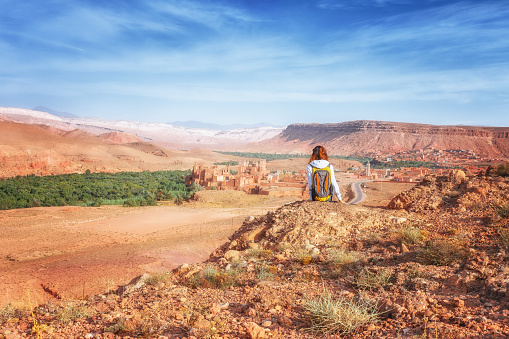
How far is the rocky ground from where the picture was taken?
309cm

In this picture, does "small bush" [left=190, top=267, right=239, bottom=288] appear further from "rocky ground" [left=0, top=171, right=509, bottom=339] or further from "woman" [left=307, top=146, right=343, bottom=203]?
"woman" [left=307, top=146, right=343, bottom=203]

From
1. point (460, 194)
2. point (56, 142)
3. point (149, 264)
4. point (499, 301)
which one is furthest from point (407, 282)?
point (56, 142)

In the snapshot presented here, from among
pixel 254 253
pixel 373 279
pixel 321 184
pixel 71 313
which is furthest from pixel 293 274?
pixel 321 184

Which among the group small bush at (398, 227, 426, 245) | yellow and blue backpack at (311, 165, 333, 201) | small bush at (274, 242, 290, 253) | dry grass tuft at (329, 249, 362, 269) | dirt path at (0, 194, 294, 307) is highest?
yellow and blue backpack at (311, 165, 333, 201)

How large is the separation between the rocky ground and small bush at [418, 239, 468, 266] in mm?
13

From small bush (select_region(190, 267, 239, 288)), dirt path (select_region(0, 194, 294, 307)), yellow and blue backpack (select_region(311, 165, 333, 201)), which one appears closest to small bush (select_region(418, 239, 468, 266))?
small bush (select_region(190, 267, 239, 288))

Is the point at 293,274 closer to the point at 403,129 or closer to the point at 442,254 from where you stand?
the point at 442,254

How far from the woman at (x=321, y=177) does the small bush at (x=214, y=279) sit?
111 inches

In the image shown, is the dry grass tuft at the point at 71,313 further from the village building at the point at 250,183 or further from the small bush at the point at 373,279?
the village building at the point at 250,183

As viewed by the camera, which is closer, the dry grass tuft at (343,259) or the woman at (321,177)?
the dry grass tuft at (343,259)

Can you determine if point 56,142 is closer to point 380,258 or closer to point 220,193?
point 220,193

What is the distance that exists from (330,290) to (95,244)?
14.5 metres

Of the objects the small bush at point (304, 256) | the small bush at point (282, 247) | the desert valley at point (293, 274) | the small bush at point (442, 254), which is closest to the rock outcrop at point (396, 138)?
the desert valley at point (293, 274)

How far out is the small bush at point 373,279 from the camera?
158 inches
